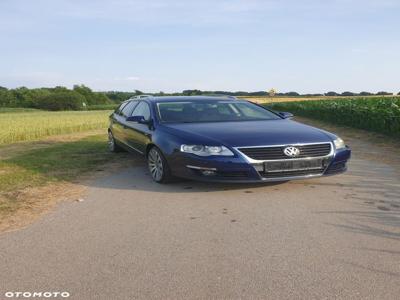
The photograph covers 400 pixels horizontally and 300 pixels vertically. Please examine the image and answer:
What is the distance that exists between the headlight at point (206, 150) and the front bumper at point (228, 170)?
0.06m

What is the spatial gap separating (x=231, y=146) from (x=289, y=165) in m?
0.80

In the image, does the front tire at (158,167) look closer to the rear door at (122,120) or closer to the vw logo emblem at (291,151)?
the vw logo emblem at (291,151)

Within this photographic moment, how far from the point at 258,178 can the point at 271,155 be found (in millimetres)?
349

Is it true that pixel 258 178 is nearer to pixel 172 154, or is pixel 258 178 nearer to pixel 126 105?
pixel 172 154

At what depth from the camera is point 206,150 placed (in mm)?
6090

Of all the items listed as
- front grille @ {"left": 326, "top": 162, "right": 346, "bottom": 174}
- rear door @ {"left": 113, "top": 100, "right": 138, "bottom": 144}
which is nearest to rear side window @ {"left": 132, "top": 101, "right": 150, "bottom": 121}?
rear door @ {"left": 113, "top": 100, "right": 138, "bottom": 144}

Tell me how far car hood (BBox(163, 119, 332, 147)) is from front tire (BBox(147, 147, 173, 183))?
0.43 m

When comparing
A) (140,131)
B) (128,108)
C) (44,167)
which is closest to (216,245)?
(140,131)

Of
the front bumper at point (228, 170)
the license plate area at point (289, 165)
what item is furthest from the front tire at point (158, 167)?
the license plate area at point (289, 165)

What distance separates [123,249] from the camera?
157 inches

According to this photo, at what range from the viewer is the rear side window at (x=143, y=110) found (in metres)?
7.97

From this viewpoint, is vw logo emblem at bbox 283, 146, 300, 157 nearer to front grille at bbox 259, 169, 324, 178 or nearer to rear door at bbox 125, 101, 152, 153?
front grille at bbox 259, 169, 324, 178

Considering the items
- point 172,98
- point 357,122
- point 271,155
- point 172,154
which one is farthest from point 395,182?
point 357,122

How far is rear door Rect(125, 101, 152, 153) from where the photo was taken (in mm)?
7566
